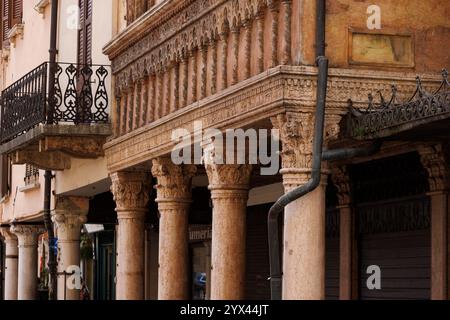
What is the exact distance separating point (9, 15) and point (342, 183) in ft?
54.3

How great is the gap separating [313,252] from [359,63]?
202 centimetres

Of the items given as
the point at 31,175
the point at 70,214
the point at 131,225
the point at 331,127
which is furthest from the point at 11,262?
the point at 331,127

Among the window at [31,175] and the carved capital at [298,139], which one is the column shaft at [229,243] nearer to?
the carved capital at [298,139]

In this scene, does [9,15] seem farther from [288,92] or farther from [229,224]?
[288,92]

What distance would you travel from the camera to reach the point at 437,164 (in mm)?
18781

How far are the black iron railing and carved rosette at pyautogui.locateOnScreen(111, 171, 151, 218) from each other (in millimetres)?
8456

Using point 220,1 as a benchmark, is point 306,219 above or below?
below

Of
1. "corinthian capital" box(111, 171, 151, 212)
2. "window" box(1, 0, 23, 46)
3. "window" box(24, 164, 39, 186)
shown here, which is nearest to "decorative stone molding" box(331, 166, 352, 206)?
"corinthian capital" box(111, 171, 151, 212)

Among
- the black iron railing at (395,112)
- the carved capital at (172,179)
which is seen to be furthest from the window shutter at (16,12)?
the black iron railing at (395,112)

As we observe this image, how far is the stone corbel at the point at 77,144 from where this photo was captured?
25641mm
